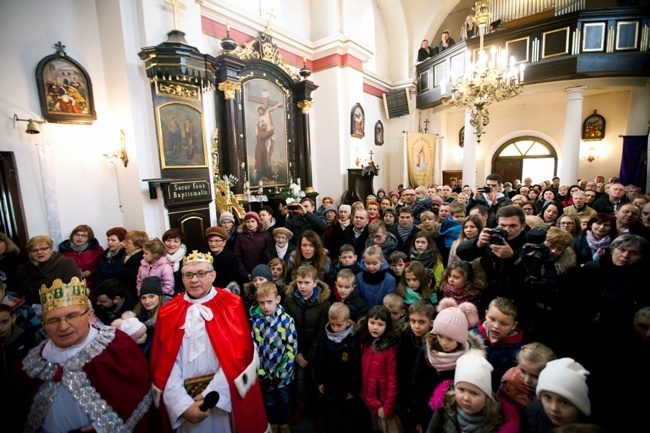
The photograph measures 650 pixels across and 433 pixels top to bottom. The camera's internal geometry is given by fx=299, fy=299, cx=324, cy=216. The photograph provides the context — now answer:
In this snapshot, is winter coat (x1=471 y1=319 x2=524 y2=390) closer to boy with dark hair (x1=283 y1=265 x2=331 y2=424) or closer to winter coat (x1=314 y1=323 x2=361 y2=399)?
winter coat (x1=314 y1=323 x2=361 y2=399)

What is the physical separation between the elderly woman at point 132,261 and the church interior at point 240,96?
1380 mm

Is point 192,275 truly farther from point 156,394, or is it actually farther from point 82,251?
point 82,251

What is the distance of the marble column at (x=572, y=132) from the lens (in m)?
9.53

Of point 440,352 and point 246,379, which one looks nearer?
point 440,352

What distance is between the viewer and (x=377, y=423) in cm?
264

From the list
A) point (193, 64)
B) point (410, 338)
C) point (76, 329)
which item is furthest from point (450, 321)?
point (193, 64)

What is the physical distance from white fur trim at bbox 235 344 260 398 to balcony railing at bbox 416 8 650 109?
8475mm

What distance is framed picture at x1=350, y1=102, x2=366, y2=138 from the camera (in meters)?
9.74

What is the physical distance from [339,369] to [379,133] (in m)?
11.1

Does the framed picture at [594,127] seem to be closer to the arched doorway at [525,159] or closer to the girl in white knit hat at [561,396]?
the arched doorway at [525,159]

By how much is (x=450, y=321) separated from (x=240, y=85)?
278 inches

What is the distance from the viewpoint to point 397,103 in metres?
12.4

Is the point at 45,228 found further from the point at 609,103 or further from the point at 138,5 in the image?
the point at 609,103

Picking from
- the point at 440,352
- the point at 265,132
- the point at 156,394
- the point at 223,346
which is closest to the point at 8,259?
the point at 156,394
